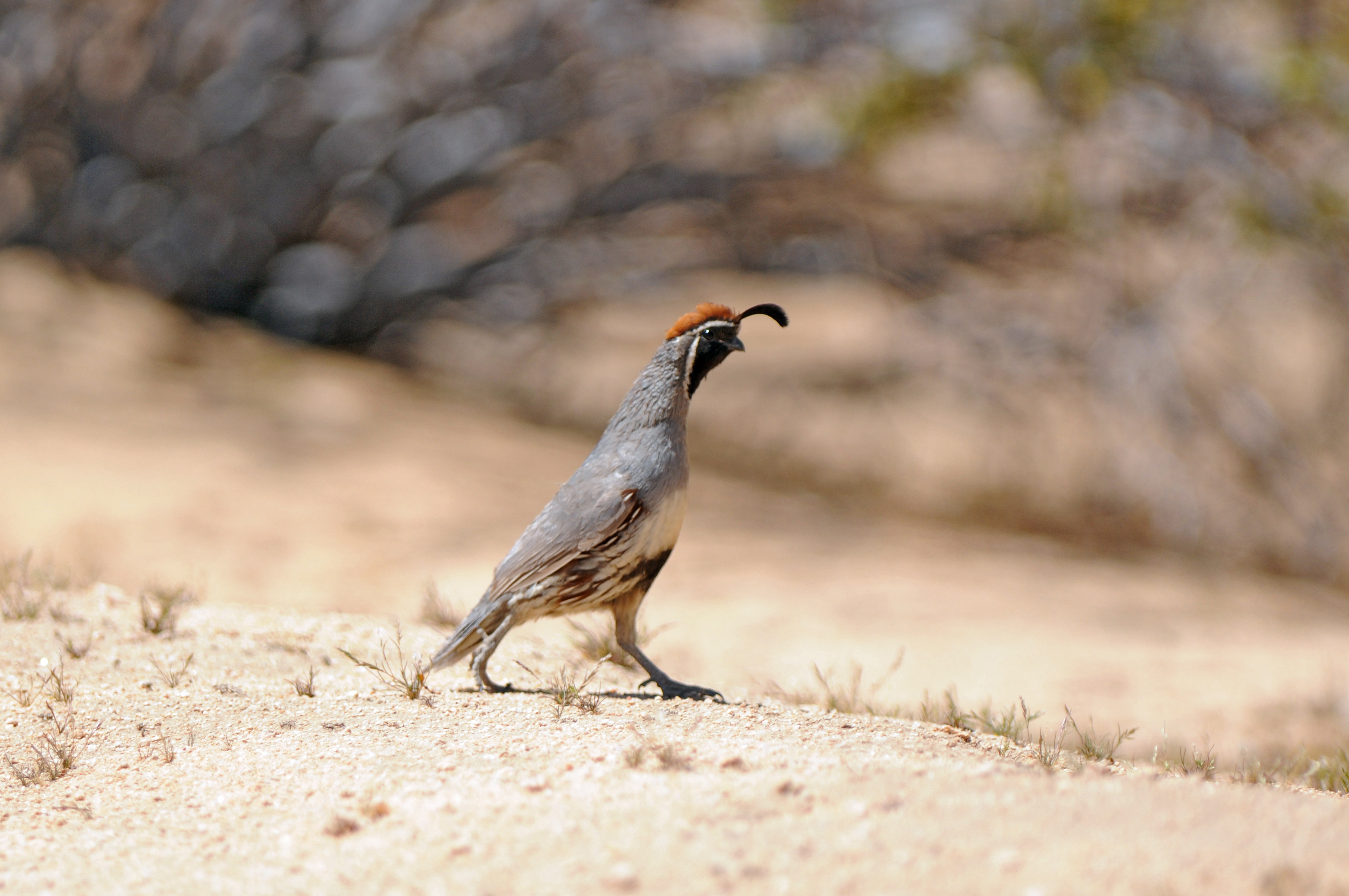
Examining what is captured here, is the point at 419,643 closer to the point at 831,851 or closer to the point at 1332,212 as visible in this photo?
the point at 831,851

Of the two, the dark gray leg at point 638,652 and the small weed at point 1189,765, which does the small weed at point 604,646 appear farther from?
the small weed at point 1189,765

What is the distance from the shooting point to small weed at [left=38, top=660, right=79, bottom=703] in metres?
3.96

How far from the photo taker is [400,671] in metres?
4.35

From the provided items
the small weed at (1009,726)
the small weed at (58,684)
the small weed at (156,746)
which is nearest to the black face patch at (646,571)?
the small weed at (1009,726)

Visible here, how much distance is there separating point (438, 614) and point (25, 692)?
1.74 m

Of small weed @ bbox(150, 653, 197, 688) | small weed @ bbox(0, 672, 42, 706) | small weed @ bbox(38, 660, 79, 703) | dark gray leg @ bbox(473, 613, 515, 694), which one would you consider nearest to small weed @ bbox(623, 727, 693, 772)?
dark gray leg @ bbox(473, 613, 515, 694)

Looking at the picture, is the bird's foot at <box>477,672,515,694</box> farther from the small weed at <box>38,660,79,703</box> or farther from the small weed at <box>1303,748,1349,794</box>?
the small weed at <box>1303,748,1349,794</box>

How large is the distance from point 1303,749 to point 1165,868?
278 centimetres

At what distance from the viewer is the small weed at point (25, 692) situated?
3965 millimetres

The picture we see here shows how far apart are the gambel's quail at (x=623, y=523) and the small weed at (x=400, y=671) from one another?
0.29ft

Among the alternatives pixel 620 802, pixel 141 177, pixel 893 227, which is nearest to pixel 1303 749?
pixel 620 802

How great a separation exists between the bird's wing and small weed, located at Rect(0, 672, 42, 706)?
5.11 feet


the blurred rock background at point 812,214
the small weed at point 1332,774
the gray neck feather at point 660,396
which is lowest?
the small weed at point 1332,774

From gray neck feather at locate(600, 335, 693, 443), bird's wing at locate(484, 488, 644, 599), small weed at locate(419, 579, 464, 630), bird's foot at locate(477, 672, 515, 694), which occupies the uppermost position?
gray neck feather at locate(600, 335, 693, 443)
